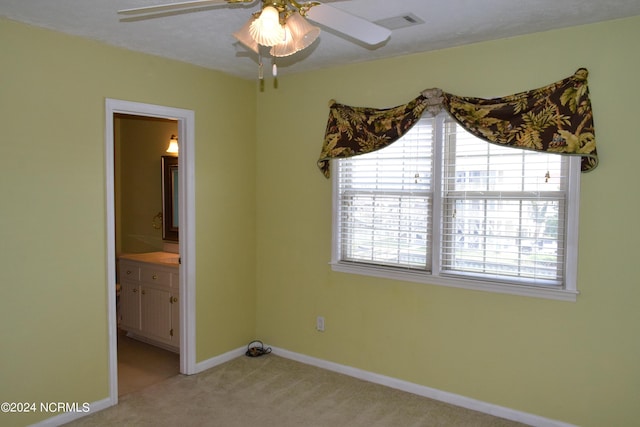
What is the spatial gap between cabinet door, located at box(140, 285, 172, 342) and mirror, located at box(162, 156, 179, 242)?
734 millimetres

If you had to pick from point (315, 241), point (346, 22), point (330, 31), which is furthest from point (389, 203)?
point (346, 22)

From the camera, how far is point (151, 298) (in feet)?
14.6

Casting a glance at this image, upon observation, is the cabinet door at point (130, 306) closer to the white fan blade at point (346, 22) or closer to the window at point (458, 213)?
the window at point (458, 213)

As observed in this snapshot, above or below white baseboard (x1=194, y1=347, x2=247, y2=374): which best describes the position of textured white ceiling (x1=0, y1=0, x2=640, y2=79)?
above

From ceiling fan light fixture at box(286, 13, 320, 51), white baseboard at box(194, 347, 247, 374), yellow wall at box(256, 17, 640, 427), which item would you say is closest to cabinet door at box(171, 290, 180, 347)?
white baseboard at box(194, 347, 247, 374)

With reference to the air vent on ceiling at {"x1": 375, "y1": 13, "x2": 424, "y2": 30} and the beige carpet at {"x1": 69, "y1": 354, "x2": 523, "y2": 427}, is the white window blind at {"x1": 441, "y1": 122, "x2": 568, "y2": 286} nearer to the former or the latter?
the air vent on ceiling at {"x1": 375, "y1": 13, "x2": 424, "y2": 30}

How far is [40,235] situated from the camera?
2.93 meters

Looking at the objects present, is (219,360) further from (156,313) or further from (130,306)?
(130,306)

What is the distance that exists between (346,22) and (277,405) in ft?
8.34

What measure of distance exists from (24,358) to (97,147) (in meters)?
1.38

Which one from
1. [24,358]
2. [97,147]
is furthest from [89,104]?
[24,358]

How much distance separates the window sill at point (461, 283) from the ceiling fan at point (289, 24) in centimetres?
181

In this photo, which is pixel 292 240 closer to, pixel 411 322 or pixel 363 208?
pixel 363 208

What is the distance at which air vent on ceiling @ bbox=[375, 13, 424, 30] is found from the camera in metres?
2.67
